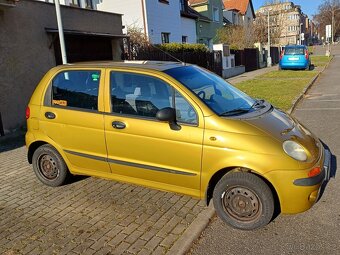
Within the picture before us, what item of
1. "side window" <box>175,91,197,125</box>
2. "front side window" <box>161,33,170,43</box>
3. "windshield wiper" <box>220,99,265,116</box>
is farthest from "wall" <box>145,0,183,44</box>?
"side window" <box>175,91,197,125</box>

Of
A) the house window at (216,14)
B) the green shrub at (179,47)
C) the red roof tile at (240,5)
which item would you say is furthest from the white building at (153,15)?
the red roof tile at (240,5)

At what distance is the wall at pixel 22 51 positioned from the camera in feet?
26.6

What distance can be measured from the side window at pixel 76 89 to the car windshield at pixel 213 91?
0.97m

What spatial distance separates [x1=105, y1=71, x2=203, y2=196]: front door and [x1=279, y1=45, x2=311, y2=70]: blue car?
20145 mm

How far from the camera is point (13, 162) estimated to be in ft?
19.6

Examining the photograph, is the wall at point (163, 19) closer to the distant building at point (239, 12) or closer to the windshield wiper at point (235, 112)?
the distant building at point (239, 12)

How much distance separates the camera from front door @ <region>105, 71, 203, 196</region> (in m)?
3.54

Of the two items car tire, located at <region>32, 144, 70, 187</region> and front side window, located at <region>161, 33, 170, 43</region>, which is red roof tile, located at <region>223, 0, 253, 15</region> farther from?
car tire, located at <region>32, 144, 70, 187</region>

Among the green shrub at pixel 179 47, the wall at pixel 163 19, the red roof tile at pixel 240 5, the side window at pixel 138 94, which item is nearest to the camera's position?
the side window at pixel 138 94

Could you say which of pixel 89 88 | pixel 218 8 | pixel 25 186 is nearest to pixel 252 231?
pixel 89 88

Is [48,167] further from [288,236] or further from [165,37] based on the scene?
[165,37]

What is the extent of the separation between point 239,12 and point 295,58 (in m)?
21.6

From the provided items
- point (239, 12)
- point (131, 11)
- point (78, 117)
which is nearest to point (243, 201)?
point (78, 117)

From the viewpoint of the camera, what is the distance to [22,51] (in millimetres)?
8523
